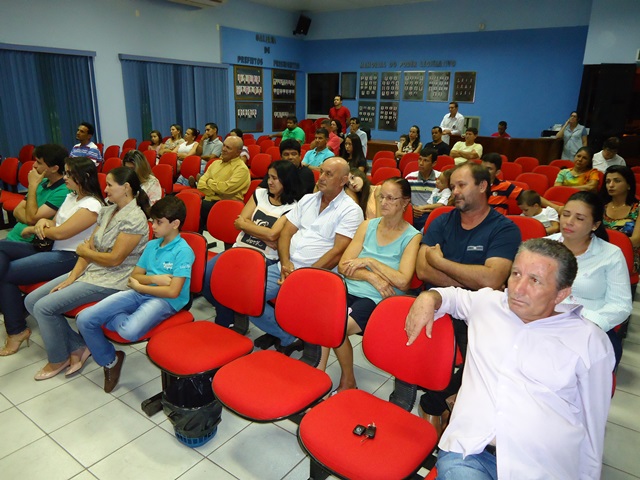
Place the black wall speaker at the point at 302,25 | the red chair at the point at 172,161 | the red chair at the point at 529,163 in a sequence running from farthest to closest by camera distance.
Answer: the black wall speaker at the point at 302,25, the red chair at the point at 529,163, the red chair at the point at 172,161

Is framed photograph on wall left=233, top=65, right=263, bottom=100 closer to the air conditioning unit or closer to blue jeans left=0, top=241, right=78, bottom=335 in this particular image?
the air conditioning unit

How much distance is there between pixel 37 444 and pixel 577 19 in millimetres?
11045

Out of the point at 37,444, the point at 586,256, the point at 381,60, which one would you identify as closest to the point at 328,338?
the point at 586,256

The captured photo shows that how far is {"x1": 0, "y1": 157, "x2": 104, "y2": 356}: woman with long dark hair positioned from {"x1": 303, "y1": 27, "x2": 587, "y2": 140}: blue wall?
9596 mm

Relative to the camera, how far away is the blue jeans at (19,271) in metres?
2.86

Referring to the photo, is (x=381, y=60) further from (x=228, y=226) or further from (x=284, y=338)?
(x=284, y=338)

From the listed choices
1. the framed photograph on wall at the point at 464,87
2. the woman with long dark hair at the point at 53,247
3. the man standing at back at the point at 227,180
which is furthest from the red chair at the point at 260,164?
the framed photograph on wall at the point at 464,87

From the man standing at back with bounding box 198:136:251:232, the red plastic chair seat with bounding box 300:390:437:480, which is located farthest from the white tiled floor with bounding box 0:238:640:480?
the man standing at back with bounding box 198:136:251:232

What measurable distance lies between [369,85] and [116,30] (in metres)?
6.36

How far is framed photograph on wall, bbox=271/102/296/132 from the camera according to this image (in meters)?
12.3

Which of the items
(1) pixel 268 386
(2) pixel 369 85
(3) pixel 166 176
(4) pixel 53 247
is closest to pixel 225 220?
Answer: (4) pixel 53 247

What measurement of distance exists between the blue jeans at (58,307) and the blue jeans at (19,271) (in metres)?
0.22

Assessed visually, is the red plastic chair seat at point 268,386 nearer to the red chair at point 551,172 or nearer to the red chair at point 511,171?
the red chair at point 511,171

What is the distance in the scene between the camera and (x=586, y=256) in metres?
2.25
